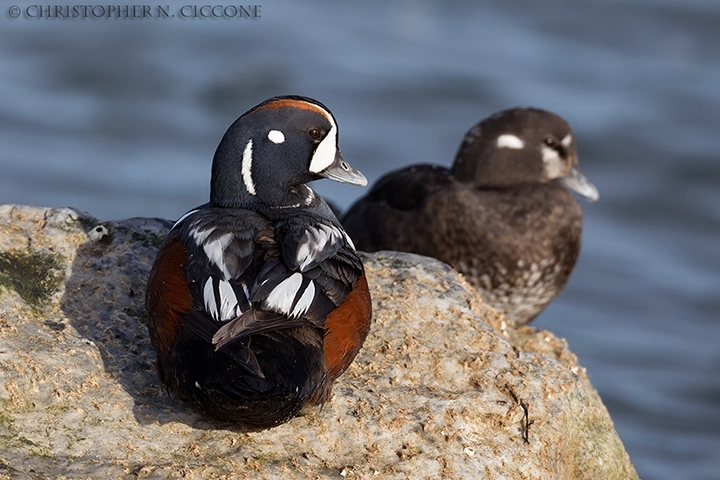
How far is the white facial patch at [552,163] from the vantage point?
816cm

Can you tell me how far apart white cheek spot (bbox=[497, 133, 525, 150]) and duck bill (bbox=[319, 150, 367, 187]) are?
10.6 ft

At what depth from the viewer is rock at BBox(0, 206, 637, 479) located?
3715 mm

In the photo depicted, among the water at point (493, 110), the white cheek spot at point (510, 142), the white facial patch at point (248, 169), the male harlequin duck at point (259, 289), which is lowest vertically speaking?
the water at point (493, 110)

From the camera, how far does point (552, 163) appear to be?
26.9ft

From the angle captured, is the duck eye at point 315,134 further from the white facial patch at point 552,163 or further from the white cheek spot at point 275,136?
the white facial patch at point 552,163

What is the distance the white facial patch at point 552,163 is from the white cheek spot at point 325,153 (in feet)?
11.8

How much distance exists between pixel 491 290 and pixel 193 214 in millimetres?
3623

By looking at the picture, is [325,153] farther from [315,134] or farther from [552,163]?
[552,163]

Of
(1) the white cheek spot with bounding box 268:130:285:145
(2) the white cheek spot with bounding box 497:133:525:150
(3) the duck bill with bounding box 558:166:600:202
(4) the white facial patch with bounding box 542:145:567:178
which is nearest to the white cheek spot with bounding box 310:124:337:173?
(1) the white cheek spot with bounding box 268:130:285:145

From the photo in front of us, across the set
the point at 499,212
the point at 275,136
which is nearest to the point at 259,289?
the point at 275,136

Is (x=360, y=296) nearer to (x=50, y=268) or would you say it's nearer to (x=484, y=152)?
(x=50, y=268)

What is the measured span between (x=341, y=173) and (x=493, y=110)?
9.28 metres

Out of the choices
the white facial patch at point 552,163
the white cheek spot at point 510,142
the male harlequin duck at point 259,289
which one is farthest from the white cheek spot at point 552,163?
the male harlequin duck at point 259,289
